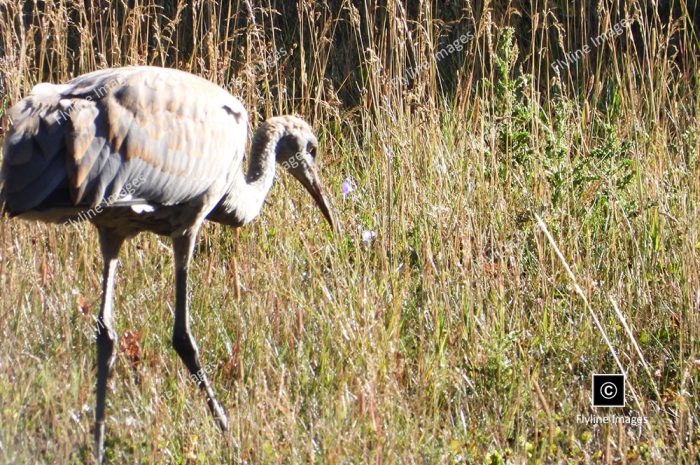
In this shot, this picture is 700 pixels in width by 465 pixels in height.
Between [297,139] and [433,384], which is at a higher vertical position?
[297,139]

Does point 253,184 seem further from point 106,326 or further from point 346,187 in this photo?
point 106,326

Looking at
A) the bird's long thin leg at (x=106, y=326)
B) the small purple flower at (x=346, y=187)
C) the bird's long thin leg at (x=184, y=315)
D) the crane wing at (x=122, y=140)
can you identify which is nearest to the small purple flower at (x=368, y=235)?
the small purple flower at (x=346, y=187)

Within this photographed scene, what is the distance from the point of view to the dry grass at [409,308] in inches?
156

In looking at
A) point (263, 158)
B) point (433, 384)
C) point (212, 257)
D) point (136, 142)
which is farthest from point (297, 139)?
point (433, 384)

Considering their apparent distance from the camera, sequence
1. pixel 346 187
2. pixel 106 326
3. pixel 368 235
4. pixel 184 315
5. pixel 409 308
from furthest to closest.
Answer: pixel 346 187 → pixel 368 235 → pixel 409 308 → pixel 184 315 → pixel 106 326

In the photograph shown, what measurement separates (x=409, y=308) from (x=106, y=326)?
1268 mm

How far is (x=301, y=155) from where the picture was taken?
17.1 ft

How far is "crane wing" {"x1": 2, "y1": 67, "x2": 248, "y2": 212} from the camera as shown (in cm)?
400

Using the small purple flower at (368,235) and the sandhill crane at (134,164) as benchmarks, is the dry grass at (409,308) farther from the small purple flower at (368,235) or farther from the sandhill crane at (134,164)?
the sandhill crane at (134,164)

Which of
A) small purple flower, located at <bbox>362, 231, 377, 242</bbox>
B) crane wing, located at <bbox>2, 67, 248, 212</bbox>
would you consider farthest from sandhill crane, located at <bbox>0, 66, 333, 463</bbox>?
small purple flower, located at <bbox>362, 231, 377, 242</bbox>

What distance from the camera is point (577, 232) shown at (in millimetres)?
5086

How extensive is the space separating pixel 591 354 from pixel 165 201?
1.76 meters

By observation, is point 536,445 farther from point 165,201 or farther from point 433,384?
point 165,201

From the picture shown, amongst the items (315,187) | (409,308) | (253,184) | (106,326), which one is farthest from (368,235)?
(106,326)
